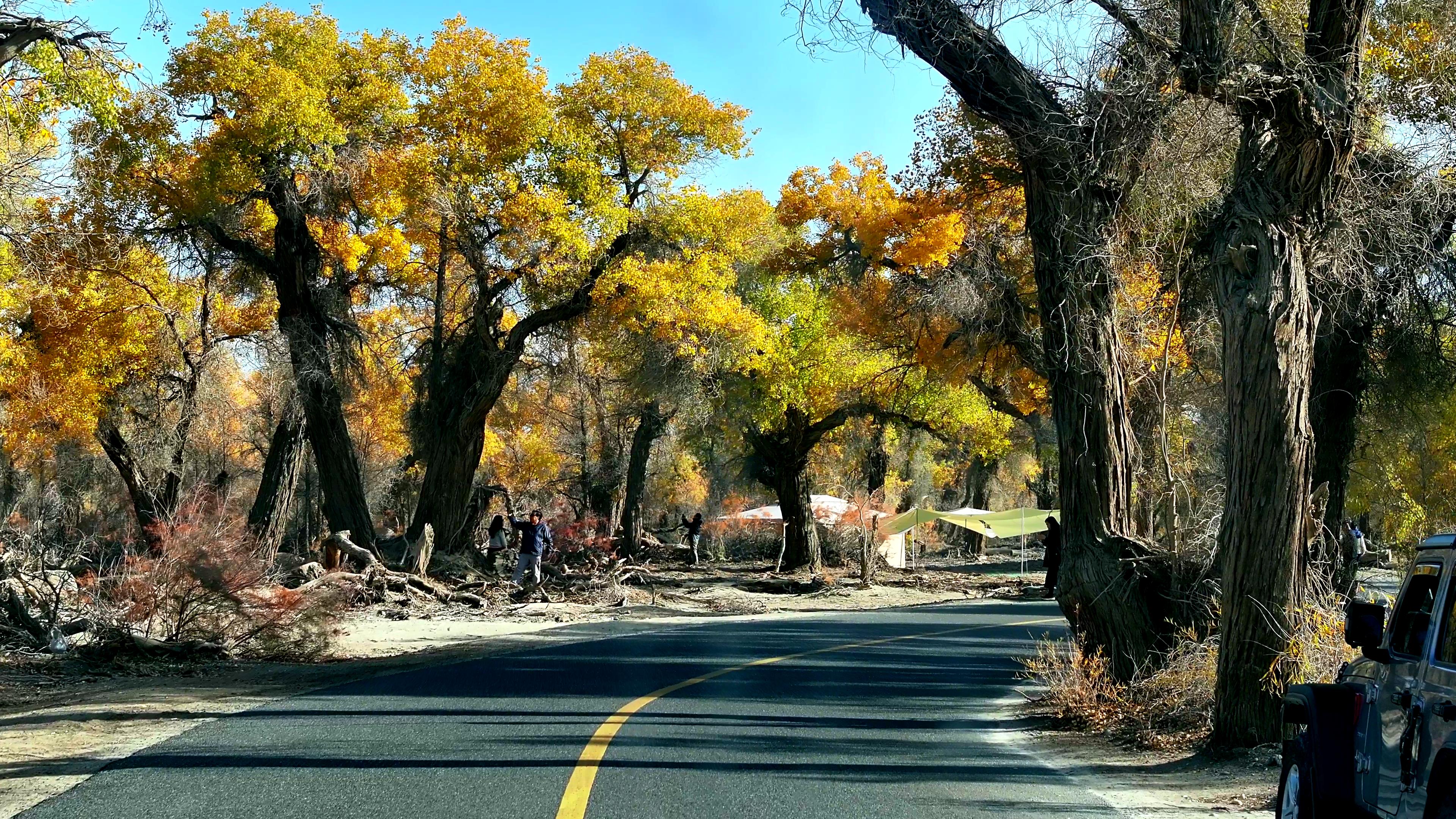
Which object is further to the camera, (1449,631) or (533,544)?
(533,544)

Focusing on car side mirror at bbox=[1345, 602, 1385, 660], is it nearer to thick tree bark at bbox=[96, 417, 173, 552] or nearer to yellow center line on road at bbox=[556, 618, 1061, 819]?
yellow center line on road at bbox=[556, 618, 1061, 819]

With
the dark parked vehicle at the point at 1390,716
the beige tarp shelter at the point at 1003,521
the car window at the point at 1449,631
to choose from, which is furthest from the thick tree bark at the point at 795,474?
the car window at the point at 1449,631

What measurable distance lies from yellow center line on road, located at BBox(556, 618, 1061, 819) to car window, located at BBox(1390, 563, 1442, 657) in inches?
164

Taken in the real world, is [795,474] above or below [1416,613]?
above

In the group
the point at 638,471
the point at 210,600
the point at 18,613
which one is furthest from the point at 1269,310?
the point at 638,471

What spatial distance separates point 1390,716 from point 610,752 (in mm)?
5354

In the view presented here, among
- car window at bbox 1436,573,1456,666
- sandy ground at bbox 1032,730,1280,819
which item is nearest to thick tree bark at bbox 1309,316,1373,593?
sandy ground at bbox 1032,730,1280,819

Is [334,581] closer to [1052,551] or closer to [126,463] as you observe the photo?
[126,463]

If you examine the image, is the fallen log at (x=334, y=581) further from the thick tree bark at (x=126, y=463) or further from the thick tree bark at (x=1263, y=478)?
the thick tree bark at (x=1263, y=478)

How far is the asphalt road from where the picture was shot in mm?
7328

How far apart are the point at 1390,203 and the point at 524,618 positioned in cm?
1683

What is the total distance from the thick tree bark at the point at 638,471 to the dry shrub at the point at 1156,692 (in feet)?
87.9

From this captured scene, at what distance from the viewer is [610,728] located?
10.2 metres

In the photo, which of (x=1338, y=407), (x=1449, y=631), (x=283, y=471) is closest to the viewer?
(x=1449, y=631)
